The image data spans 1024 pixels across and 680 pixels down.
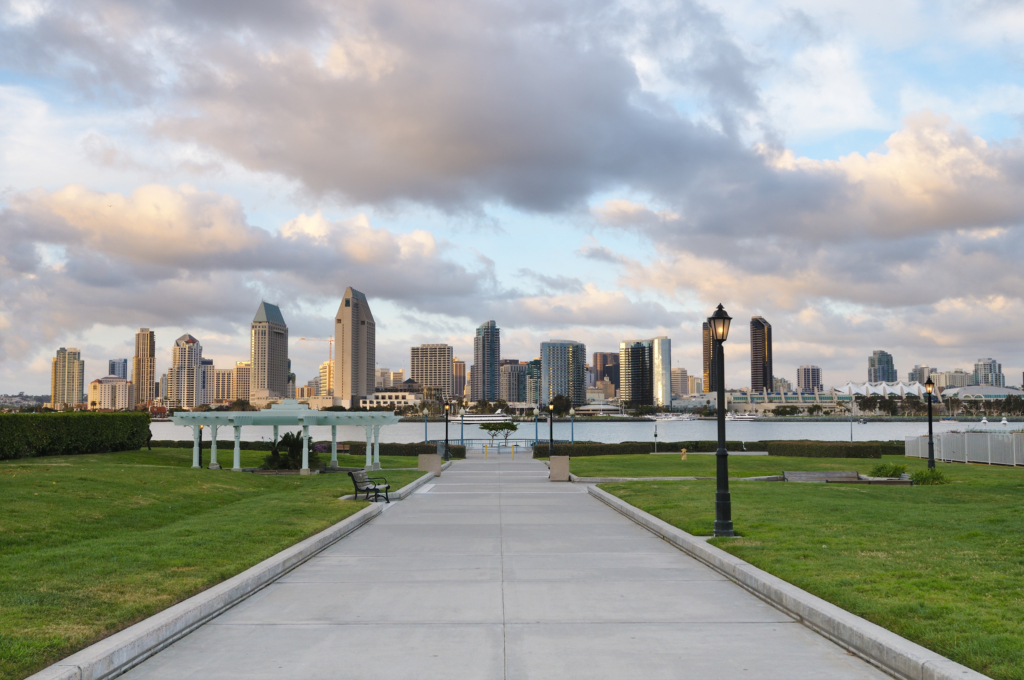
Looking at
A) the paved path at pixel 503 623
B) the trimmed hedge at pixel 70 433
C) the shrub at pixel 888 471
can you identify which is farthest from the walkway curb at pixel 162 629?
the trimmed hedge at pixel 70 433

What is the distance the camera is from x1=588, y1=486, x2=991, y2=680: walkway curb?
6.06 metres

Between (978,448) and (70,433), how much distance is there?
47650 millimetres

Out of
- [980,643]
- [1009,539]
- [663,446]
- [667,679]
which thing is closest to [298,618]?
[667,679]

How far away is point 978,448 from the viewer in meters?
42.6

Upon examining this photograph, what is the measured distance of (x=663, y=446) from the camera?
202 ft

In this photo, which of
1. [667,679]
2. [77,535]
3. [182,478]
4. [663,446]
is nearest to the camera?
[667,679]

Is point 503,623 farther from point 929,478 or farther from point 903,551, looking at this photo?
point 929,478

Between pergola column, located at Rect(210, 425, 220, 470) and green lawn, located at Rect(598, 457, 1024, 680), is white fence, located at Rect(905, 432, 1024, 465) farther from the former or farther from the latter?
pergola column, located at Rect(210, 425, 220, 470)

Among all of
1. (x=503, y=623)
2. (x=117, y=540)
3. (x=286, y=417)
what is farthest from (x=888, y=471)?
(x=117, y=540)

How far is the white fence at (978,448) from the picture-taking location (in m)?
40.0

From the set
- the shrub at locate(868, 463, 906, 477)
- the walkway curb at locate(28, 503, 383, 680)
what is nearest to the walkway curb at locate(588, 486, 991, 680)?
the walkway curb at locate(28, 503, 383, 680)

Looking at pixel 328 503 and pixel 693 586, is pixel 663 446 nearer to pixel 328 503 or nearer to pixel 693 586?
pixel 328 503

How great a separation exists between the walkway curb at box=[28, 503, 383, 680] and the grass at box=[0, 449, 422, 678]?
22 cm

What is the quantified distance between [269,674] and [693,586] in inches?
222
